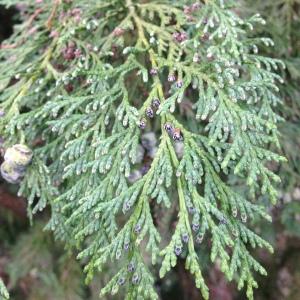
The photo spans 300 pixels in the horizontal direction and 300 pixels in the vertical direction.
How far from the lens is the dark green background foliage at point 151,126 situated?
3.09 feet

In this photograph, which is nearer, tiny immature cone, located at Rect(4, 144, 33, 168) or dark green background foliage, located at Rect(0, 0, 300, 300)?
dark green background foliage, located at Rect(0, 0, 300, 300)

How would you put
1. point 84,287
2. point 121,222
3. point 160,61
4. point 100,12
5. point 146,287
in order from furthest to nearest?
point 84,287 < point 121,222 < point 100,12 < point 160,61 < point 146,287

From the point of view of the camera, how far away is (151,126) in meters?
1.40

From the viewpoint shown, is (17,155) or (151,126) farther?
(151,126)

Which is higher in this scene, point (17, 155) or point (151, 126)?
point (17, 155)

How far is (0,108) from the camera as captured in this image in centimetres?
116

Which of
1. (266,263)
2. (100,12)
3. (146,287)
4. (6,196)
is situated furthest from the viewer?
(266,263)

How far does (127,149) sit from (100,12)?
18.4 inches

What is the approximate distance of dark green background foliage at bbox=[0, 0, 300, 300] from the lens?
0.94 m

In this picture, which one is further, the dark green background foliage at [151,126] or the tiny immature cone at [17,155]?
the tiny immature cone at [17,155]

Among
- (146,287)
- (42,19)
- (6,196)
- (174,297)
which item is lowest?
(174,297)

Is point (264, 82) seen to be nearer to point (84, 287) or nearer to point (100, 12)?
point (100, 12)

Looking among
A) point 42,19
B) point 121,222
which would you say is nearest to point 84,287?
point 121,222

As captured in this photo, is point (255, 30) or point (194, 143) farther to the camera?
point (255, 30)
